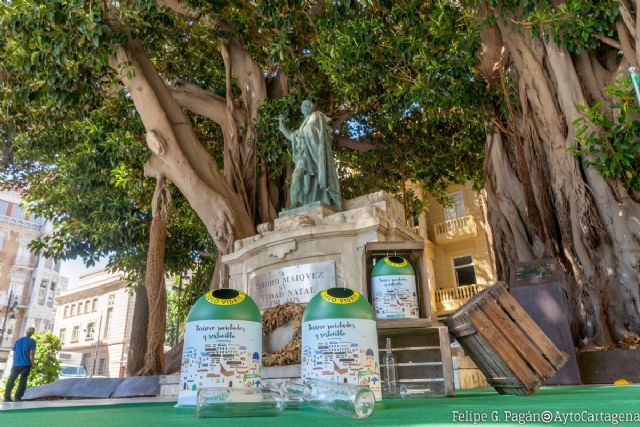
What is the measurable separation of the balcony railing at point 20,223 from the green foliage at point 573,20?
42.3 meters

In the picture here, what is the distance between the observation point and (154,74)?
7.89 meters

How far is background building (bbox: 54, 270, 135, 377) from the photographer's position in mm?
31531

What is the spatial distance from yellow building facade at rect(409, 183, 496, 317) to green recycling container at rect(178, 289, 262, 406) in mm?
14693

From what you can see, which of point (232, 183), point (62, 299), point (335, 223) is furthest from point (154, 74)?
point (62, 299)

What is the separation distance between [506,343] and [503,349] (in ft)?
0.15

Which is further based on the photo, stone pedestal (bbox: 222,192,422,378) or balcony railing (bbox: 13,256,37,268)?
balcony railing (bbox: 13,256,37,268)

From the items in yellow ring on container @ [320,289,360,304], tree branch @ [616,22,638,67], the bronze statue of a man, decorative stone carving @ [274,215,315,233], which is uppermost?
tree branch @ [616,22,638,67]

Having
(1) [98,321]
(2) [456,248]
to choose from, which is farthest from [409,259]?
(1) [98,321]

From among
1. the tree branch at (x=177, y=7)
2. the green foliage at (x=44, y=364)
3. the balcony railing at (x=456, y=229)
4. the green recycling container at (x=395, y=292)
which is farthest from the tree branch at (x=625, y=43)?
the green foliage at (x=44, y=364)

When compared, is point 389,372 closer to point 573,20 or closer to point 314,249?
point 314,249

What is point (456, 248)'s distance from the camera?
57.1ft

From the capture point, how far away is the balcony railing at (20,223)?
121 feet

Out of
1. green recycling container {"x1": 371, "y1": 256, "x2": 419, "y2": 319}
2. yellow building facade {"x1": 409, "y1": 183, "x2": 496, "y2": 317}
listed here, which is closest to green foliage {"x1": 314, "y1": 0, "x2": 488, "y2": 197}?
green recycling container {"x1": 371, "y1": 256, "x2": 419, "y2": 319}

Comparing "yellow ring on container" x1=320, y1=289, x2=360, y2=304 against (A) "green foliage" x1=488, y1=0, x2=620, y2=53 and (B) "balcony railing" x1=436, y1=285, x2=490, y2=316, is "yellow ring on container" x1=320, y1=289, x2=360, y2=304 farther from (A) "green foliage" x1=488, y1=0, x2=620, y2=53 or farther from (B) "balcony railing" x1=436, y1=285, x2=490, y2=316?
(B) "balcony railing" x1=436, y1=285, x2=490, y2=316
